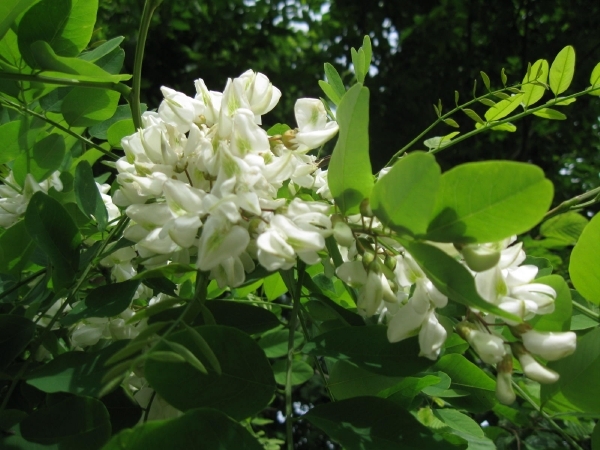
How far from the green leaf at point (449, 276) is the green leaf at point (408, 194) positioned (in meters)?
0.02

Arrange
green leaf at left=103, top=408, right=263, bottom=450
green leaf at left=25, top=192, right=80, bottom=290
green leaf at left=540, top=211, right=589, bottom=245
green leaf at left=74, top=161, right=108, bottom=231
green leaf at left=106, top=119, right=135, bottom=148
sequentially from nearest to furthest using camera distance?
Answer: green leaf at left=103, top=408, right=263, bottom=450 → green leaf at left=25, top=192, right=80, bottom=290 → green leaf at left=74, top=161, right=108, bottom=231 → green leaf at left=106, top=119, right=135, bottom=148 → green leaf at left=540, top=211, right=589, bottom=245

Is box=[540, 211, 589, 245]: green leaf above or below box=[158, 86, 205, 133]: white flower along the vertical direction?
below

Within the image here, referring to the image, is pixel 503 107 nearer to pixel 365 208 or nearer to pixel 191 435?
pixel 365 208

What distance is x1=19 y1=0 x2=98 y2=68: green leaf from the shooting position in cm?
65

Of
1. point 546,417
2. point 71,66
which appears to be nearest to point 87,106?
point 71,66

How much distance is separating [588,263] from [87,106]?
0.58 metres

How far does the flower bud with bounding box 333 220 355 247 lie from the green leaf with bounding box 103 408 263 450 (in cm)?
15

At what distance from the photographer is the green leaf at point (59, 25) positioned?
2.15ft

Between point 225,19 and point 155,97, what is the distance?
1.85ft

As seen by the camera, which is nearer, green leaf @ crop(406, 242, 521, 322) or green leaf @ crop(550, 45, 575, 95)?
green leaf @ crop(406, 242, 521, 322)

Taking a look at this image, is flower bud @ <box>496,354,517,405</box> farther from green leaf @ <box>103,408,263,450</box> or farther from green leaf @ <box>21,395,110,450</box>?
green leaf @ <box>21,395,110,450</box>

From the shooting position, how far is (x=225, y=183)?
19.0 inches

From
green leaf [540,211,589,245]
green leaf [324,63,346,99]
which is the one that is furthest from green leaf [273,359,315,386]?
green leaf [540,211,589,245]

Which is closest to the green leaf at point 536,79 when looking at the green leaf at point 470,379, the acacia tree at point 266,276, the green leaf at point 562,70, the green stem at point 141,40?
the green leaf at point 562,70
